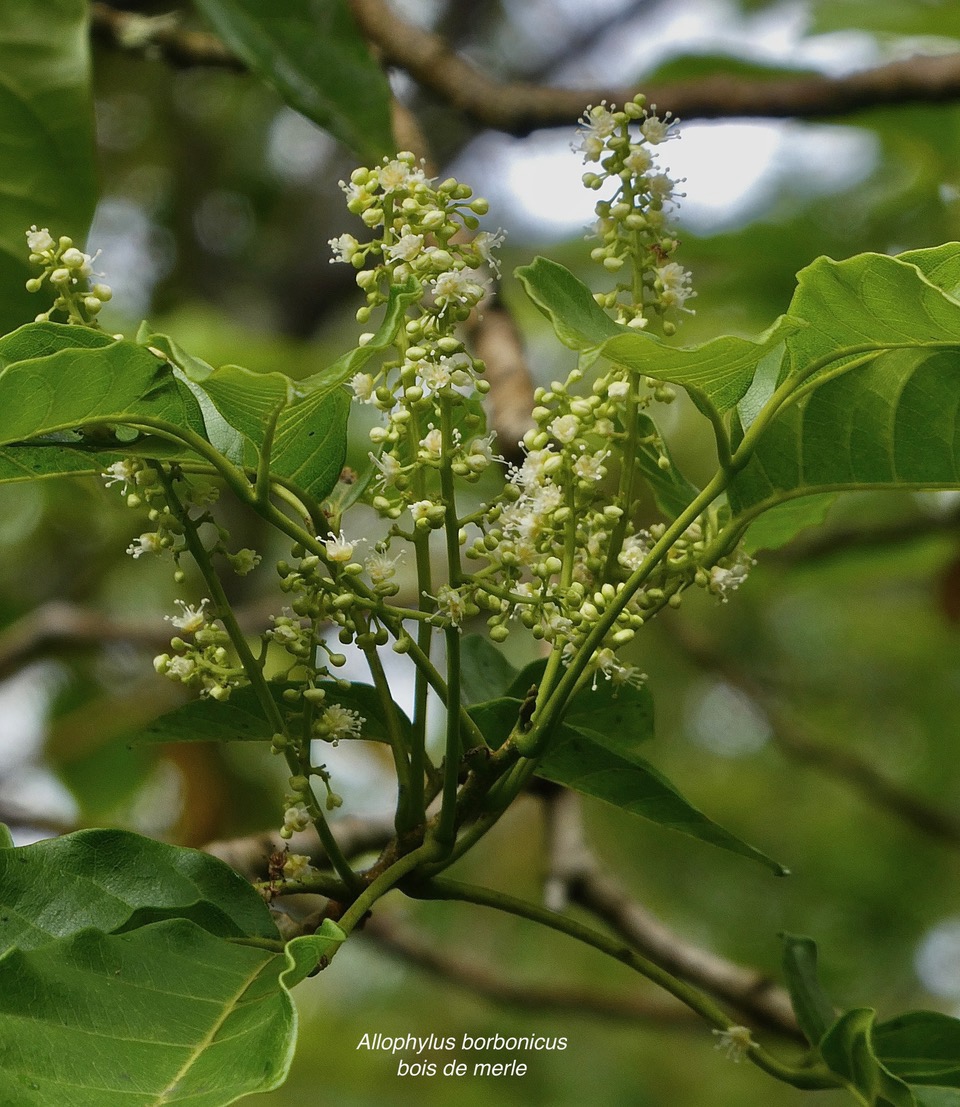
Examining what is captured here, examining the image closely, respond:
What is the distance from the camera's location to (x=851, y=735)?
343 centimetres

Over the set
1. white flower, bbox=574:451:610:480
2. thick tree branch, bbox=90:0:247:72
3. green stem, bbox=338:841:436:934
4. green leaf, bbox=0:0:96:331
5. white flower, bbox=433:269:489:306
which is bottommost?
green stem, bbox=338:841:436:934

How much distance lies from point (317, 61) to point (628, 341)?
1.06 meters

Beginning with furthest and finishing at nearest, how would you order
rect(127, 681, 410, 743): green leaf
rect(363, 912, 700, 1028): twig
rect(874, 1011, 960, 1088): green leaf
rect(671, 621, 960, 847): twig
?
rect(671, 621, 960, 847): twig < rect(363, 912, 700, 1028): twig < rect(874, 1011, 960, 1088): green leaf < rect(127, 681, 410, 743): green leaf

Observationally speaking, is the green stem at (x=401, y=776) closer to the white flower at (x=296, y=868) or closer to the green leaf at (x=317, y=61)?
the white flower at (x=296, y=868)

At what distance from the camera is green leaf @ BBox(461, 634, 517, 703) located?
0.91m

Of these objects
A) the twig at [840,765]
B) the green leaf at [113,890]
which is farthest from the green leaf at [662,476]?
the twig at [840,765]

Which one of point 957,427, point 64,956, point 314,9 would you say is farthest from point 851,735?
point 64,956

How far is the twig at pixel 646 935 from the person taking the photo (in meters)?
1.35

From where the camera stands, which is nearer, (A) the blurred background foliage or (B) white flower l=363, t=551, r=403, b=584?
(B) white flower l=363, t=551, r=403, b=584

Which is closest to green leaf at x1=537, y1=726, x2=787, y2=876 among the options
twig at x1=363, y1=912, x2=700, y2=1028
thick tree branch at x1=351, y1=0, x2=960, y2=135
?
thick tree branch at x1=351, y1=0, x2=960, y2=135

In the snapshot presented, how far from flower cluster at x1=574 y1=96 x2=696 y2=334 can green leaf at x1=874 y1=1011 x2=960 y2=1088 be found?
21.7 inches

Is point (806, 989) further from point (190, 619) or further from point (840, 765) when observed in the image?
point (840, 765)

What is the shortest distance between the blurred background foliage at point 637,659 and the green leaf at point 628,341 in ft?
4.70

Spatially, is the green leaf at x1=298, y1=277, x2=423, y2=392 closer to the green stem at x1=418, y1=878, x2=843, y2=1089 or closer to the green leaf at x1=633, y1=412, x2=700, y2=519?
the green leaf at x1=633, y1=412, x2=700, y2=519
